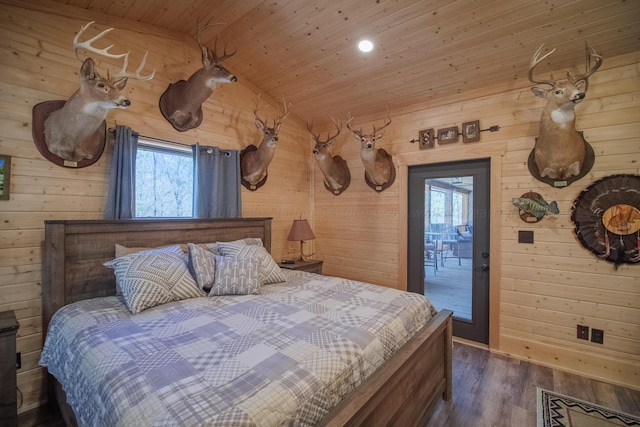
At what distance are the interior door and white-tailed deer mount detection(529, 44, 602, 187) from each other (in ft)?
1.94

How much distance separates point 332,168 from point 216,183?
1.66m

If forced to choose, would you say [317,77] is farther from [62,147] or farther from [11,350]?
[11,350]

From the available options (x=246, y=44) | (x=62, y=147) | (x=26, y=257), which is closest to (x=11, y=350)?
(x=26, y=257)

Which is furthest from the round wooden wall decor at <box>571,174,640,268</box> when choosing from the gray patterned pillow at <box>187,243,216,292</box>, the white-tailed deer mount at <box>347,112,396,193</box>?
the gray patterned pillow at <box>187,243,216,292</box>

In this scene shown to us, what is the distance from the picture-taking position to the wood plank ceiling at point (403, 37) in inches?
90.5

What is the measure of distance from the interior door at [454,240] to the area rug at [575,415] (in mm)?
956

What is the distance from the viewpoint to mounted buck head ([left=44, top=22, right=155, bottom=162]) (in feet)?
7.03

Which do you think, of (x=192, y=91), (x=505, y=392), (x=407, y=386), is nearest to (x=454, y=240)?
(x=505, y=392)

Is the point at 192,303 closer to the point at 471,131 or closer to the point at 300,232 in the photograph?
the point at 300,232

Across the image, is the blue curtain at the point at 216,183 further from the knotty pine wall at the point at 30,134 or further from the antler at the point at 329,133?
the antler at the point at 329,133

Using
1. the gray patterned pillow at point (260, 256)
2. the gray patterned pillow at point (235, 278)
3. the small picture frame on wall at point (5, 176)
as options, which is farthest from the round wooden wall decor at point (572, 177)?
the small picture frame on wall at point (5, 176)

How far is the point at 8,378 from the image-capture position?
1.63 metres

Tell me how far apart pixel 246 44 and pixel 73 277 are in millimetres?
2801

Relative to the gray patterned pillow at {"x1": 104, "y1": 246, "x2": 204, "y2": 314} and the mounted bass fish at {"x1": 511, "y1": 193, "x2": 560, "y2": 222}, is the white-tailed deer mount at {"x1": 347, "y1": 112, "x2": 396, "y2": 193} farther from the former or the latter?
the gray patterned pillow at {"x1": 104, "y1": 246, "x2": 204, "y2": 314}
